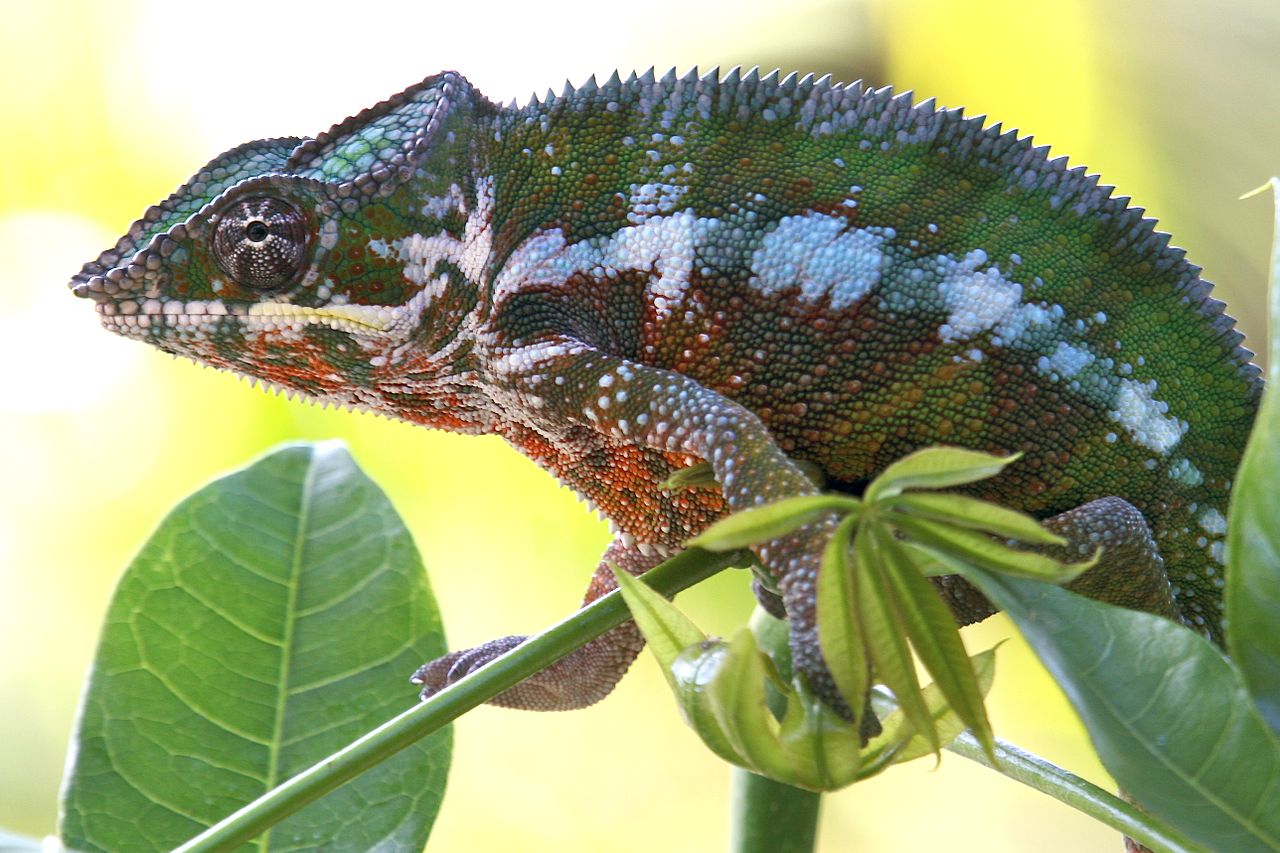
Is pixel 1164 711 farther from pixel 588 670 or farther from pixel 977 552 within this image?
pixel 588 670

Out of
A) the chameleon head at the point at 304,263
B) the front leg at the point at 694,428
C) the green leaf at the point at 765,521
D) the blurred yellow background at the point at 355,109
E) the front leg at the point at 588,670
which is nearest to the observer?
the green leaf at the point at 765,521

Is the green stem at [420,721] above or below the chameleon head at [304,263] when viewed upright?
below

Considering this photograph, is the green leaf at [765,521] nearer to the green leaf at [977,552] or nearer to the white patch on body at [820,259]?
the green leaf at [977,552]

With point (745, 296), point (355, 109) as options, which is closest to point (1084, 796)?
point (745, 296)

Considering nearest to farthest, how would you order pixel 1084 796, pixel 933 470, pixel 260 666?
1. pixel 933 470
2. pixel 1084 796
3. pixel 260 666

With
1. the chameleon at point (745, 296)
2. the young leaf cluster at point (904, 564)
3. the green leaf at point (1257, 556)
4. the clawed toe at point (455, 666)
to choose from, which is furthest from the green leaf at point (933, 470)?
the clawed toe at point (455, 666)

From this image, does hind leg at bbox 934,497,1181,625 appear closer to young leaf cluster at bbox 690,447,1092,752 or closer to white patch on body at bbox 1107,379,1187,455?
white patch on body at bbox 1107,379,1187,455
